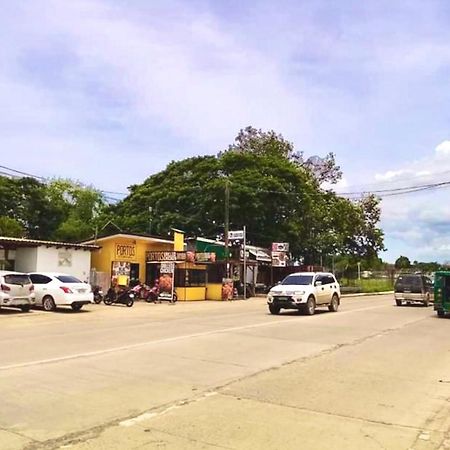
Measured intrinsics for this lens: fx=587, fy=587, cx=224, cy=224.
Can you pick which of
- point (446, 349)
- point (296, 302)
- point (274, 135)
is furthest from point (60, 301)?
point (274, 135)

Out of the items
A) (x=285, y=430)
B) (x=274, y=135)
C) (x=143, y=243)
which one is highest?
(x=274, y=135)

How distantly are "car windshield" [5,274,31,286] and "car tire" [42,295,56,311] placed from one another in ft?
4.41

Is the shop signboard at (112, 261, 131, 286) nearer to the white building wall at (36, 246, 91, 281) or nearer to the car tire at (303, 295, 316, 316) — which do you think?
the white building wall at (36, 246, 91, 281)

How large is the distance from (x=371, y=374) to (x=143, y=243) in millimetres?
28348

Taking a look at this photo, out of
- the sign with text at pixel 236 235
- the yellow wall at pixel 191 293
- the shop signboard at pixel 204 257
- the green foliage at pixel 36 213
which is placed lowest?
the yellow wall at pixel 191 293

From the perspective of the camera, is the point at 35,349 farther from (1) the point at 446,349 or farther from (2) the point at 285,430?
(1) the point at 446,349

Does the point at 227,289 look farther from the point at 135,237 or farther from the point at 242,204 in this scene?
the point at 242,204

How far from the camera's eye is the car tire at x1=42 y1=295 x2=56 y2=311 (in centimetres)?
2502

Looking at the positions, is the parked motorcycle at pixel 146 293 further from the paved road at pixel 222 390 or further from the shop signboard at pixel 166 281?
the paved road at pixel 222 390

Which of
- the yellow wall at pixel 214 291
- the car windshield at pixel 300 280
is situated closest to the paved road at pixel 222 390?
the car windshield at pixel 300 280

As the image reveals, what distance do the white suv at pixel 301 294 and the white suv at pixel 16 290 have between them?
980 cm

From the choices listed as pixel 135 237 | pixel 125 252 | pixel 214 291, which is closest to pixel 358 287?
pixel 214 291

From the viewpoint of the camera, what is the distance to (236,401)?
7.83 meters

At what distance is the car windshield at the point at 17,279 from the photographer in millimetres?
23375
